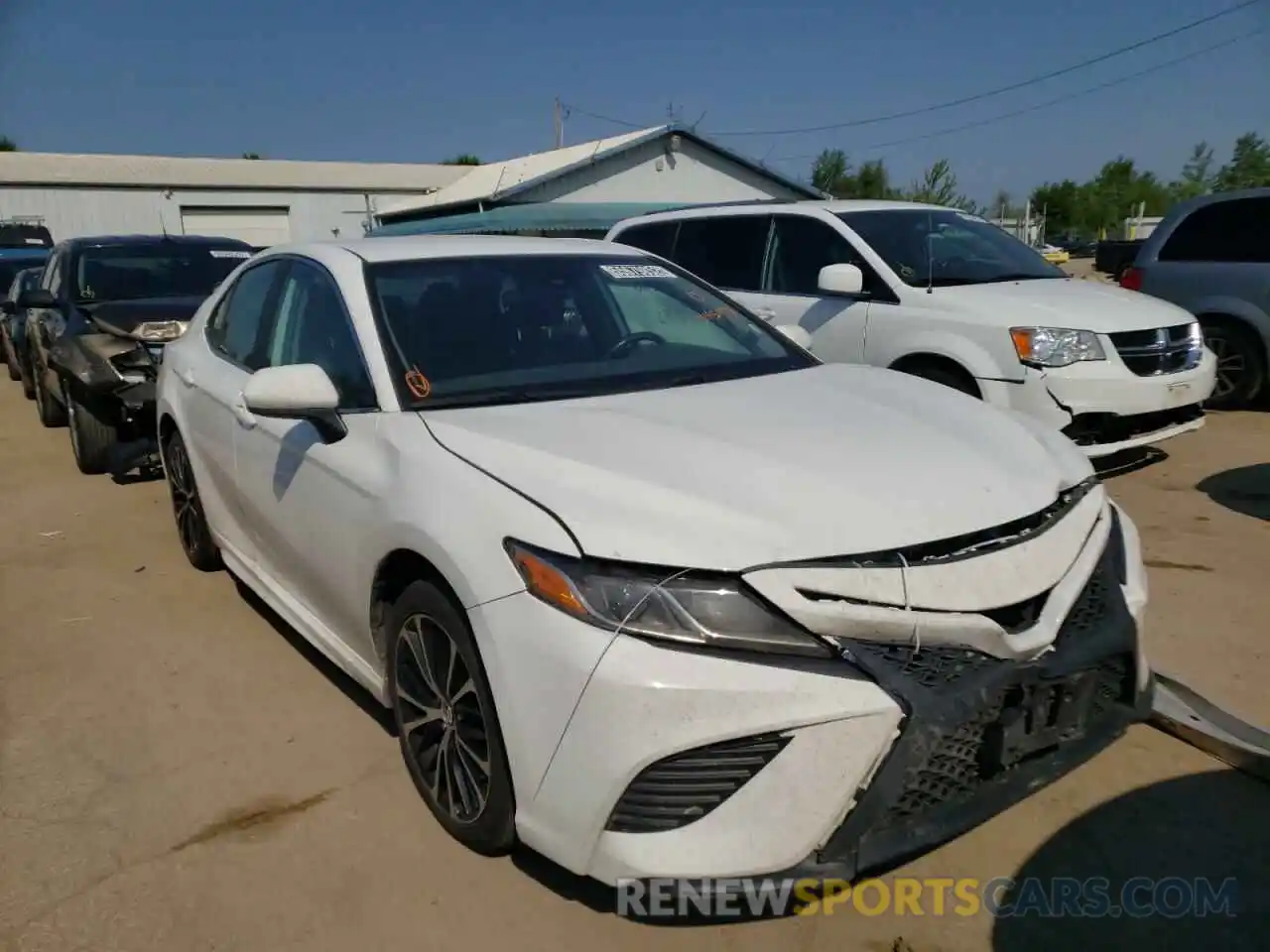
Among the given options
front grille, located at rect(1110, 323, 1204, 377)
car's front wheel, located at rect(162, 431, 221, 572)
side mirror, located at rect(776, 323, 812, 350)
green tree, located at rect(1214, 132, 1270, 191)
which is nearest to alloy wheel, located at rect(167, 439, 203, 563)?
car's front wheel, located at rect(162, 431, 221, 572)

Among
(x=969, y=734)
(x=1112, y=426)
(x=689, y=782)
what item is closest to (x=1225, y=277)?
(x=1112, y=426)

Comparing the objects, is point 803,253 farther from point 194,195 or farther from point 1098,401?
point 194,195

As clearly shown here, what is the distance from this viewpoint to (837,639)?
206 cm

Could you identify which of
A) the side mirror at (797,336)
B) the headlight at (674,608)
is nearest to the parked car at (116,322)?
the side mirror at (797,336)

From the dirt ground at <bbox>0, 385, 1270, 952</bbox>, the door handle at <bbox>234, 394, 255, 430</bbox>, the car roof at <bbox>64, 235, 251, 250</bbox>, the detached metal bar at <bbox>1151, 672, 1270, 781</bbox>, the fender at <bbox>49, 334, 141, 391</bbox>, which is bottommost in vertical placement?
the dirt ground at <bbox>0, 385, 1270, 952</bbox>

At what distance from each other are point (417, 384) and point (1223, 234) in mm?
8065

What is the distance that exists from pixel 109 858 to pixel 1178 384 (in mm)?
5837

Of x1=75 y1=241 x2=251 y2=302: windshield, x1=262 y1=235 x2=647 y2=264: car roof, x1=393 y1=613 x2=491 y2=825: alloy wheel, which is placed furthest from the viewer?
x1=75 y1=241 x2=251 y2=302: windshield

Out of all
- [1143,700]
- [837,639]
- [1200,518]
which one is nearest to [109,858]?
[837,639]

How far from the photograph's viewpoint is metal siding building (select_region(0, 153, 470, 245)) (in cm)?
3275

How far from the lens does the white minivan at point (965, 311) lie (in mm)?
5574

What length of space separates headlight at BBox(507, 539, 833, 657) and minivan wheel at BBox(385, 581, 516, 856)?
38cm

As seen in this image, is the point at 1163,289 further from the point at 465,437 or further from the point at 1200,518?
the point at 465,437

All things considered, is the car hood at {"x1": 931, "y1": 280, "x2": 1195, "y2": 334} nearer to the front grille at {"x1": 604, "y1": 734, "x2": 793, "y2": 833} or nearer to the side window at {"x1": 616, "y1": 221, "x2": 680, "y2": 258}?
the side window at {"x1": 616, "y1": 221, "x2": 680, "y2": 258}
